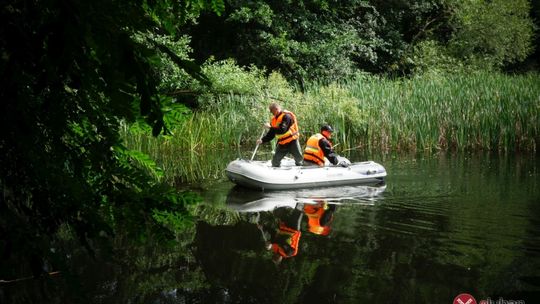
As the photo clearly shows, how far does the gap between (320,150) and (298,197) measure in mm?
1380

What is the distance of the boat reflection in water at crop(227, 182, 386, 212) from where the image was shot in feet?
29.3

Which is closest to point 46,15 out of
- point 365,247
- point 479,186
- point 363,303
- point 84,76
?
point 84,76

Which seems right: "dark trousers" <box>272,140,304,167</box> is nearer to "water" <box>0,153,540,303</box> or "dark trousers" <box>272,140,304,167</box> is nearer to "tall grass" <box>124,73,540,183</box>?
"water" <box>0,153,540,303</box>

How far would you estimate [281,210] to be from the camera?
27.9ft

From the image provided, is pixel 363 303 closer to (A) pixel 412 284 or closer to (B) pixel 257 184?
(A) pixel 412 284

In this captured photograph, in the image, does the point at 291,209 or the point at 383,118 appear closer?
the point at 291,209

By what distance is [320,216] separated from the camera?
8.01m

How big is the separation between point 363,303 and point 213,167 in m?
8.02

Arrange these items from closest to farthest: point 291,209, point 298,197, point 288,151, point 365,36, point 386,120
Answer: point 291,209, point 298,197, point 288,151, point 386,120, point 365,36

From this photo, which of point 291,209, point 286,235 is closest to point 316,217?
point 291,209

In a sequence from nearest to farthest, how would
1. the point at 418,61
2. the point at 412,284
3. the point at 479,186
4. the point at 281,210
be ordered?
the point at 412,284 → the point at 281,210 → the point at 479,186 → the point at 418,61

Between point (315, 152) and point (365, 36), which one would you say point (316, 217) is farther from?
point (365, 36)

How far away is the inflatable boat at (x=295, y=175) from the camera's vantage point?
996cm

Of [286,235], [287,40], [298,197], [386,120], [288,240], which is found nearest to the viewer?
[288,240]
